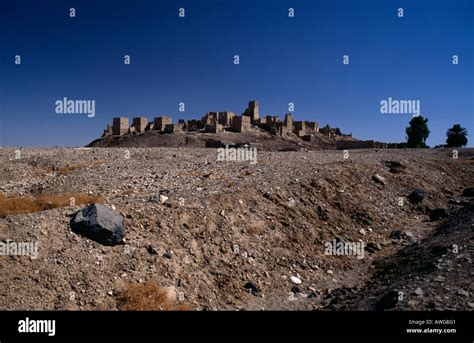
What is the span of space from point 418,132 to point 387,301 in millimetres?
70761


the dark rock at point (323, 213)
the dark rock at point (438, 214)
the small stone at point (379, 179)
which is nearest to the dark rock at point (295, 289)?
the dark rock at point (323, 213)

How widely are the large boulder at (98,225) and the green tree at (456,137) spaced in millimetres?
70860

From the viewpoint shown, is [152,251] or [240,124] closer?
[152,251]

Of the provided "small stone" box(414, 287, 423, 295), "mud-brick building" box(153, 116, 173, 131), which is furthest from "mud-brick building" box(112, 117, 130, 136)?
"small stone" box(414, 287, 423, 295)

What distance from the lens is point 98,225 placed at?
10406mm

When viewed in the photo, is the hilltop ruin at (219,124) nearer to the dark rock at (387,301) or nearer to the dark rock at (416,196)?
the dark rock at (416,196)

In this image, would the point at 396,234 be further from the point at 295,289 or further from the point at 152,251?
the point at 152,251

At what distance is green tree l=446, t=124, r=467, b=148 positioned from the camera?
68.5 metres

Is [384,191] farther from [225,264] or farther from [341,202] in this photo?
[225,264]

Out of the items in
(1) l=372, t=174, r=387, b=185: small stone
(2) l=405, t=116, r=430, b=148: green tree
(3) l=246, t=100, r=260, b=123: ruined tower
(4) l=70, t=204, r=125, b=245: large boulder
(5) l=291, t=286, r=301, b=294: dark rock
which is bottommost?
(5) l=291, t=286, r=301, b=294: dark rock

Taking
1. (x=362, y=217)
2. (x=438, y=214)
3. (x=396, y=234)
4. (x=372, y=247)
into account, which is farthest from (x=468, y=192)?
(x=372, y=247)

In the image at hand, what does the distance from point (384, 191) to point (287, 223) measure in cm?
833

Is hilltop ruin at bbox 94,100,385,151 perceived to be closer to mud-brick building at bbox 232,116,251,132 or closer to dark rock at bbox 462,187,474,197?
mud-brick building at bbox 232,116,251,132

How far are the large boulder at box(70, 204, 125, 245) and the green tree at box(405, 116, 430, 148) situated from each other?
2810 inches
